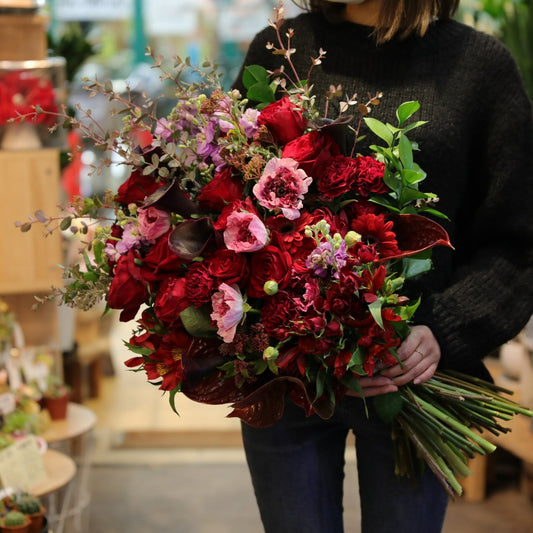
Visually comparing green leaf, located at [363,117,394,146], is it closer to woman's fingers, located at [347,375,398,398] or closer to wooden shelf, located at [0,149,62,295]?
woman's fingers, located at [347,375,398,398]

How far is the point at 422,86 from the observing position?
1.39 m

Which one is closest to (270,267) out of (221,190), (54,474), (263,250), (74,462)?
(263,250)

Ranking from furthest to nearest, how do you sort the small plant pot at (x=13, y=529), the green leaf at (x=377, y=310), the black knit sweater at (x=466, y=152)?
the small plant pot at (x=13, y=529), the black knit sweater at (x=466, y=152), the green leaf at (x=377, y=310)

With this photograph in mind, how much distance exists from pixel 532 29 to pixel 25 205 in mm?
2265

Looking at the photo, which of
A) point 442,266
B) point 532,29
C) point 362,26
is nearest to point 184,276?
point 442,266

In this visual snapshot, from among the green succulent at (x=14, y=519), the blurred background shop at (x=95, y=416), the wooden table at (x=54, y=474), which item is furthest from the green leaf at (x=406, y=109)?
the wooden table at (x=54, y=474)

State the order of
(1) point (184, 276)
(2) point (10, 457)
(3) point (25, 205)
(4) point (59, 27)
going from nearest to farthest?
(1) point (184, 276) → (2) point (10, 457) → (3) point (25, 205) → (4) point (59, 27)

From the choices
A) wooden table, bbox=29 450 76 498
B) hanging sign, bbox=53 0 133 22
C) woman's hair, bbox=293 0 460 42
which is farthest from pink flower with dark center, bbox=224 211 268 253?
hanging sign, bbox=53 0 133 22

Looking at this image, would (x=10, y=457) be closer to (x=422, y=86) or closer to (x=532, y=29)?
(x=422, y=86)

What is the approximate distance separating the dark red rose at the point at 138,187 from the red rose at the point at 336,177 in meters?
0.25

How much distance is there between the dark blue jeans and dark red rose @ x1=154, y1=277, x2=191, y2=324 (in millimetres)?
333

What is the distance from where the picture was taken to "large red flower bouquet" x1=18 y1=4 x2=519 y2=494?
1133mm

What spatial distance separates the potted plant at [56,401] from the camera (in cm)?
280

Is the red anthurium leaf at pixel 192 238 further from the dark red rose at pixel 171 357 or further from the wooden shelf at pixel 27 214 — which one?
the wooden shelf at pixel 27 214
